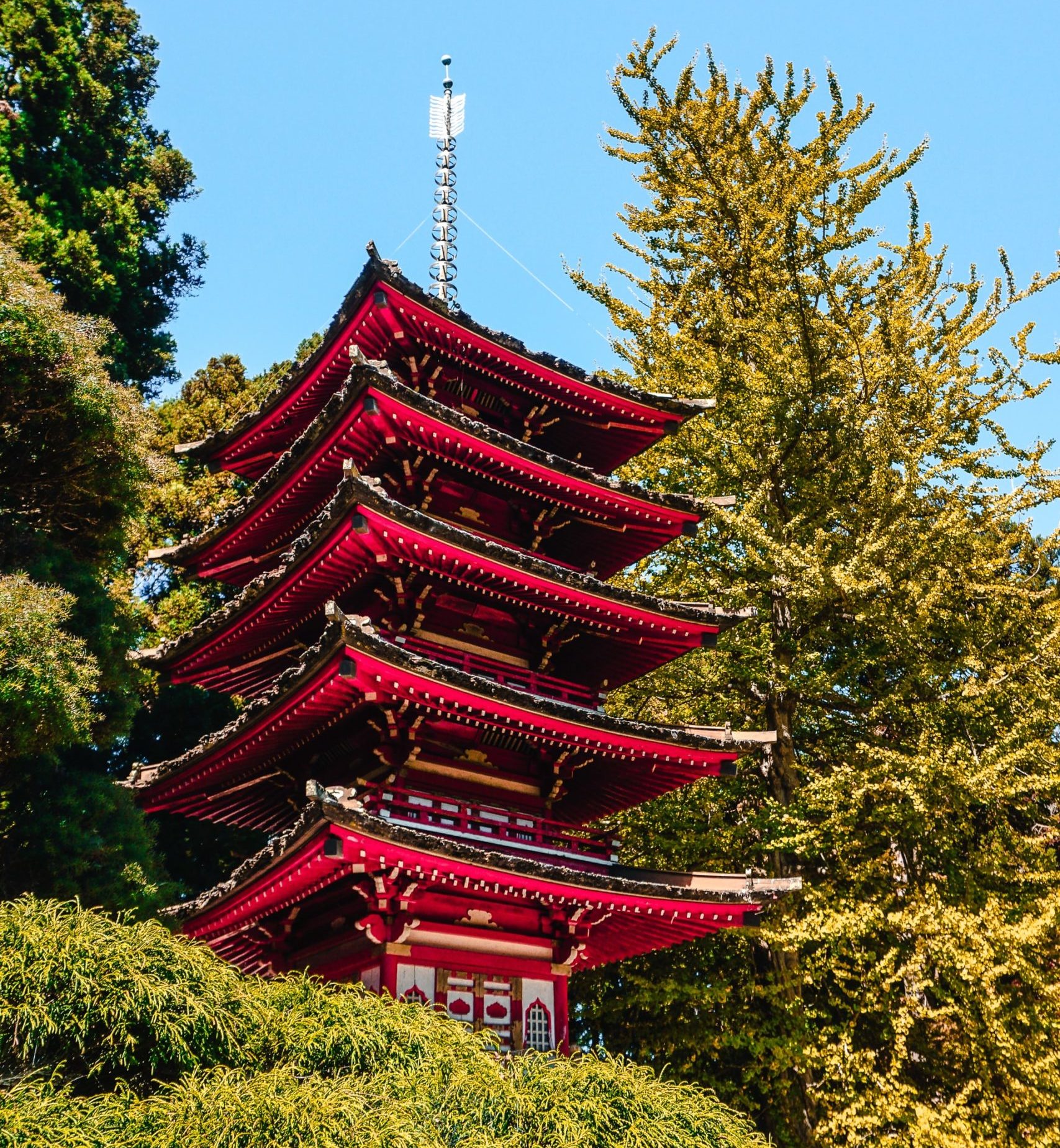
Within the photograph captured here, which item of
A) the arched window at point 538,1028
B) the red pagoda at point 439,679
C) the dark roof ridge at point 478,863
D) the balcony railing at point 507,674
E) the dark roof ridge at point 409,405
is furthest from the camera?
the balcony railing at point 507,674

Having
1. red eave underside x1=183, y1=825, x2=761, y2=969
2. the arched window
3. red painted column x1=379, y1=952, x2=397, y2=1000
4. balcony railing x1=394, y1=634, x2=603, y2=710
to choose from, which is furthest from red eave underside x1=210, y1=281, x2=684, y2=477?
the arched window

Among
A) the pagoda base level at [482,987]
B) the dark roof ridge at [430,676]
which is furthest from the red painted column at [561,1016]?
the dark roof ridge at [430,676]

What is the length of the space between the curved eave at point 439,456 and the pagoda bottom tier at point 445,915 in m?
5.16

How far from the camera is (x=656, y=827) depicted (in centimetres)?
1797

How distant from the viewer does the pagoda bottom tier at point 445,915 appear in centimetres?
1072

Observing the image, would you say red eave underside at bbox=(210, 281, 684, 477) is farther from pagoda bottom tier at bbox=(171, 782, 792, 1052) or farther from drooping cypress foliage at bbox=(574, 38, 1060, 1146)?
pagoda bottom tier at bbox=(171, 782, 792, 1052)

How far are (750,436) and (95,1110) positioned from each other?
15.1 m

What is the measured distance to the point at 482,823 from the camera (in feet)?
40.8

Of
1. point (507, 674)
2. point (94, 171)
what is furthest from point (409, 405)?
point (94, 171)

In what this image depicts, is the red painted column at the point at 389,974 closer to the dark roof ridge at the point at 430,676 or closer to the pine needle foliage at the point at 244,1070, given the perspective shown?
the pine needle foliage at the point at 244,1070

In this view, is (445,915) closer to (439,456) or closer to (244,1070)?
(244,1070)

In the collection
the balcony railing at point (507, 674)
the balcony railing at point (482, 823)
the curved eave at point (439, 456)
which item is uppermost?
the curved eave at point (439, 456)

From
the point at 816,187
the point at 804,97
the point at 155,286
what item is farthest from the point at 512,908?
the point at 155,286

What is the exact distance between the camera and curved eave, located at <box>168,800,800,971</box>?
→ 10430 mm
